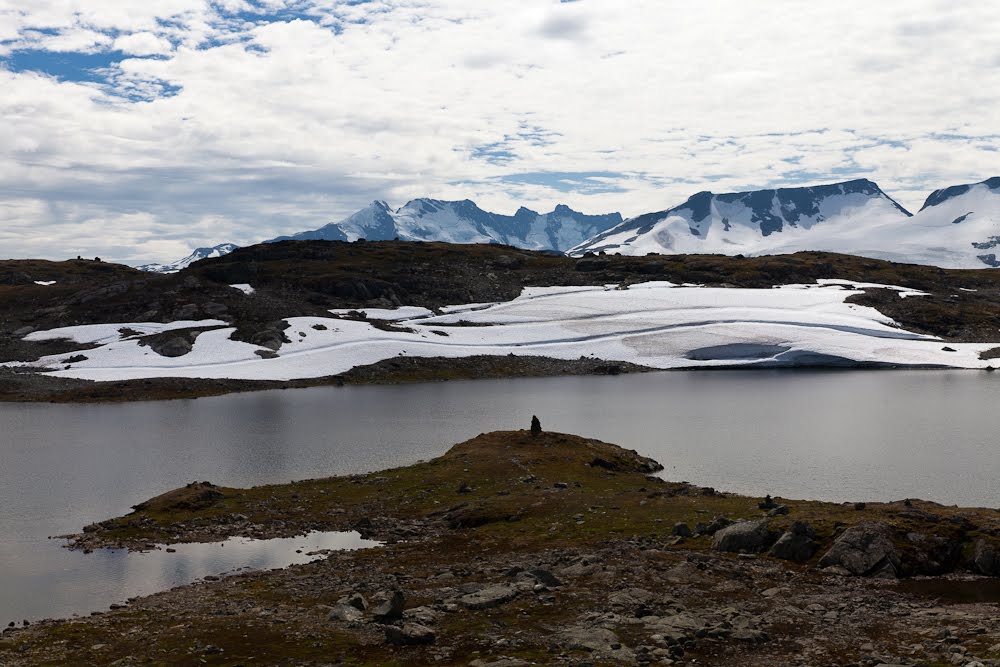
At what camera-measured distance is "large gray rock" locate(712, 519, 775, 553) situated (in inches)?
1665

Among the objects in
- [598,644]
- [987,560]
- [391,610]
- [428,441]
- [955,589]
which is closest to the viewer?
[598,644]

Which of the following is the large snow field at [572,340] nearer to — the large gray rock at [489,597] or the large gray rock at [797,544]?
the large gray rock at [489,597]

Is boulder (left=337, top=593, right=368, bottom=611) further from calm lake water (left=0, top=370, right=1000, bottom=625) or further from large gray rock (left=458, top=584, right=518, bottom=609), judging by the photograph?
calm lake water (left=0, top=370, right=1000, bottom=625)

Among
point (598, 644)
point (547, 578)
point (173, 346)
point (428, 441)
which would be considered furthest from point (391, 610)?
point (173, 346)

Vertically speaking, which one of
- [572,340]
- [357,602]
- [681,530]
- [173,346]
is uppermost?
[173,346]

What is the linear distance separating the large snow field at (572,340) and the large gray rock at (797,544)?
112m

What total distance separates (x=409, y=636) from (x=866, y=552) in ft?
72.2

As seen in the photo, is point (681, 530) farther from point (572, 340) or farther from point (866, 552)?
point (572, 340)

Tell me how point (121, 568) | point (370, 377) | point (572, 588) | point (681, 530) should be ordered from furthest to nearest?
1. point (370, 377)
2. point (121, 568)
3. point (681, 530)
4. point (572, 588)

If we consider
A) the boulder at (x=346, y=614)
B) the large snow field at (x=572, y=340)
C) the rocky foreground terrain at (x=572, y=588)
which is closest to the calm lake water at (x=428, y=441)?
the rocky foreground terrain at (x=572, y=588)

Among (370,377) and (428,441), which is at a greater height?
(370,377)

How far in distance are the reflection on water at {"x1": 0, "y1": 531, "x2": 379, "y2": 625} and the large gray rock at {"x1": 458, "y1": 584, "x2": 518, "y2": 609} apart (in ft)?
50.3

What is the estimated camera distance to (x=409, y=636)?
30656 millimetres

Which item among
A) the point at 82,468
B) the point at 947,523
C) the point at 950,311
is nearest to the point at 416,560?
A: the point at 947,523
